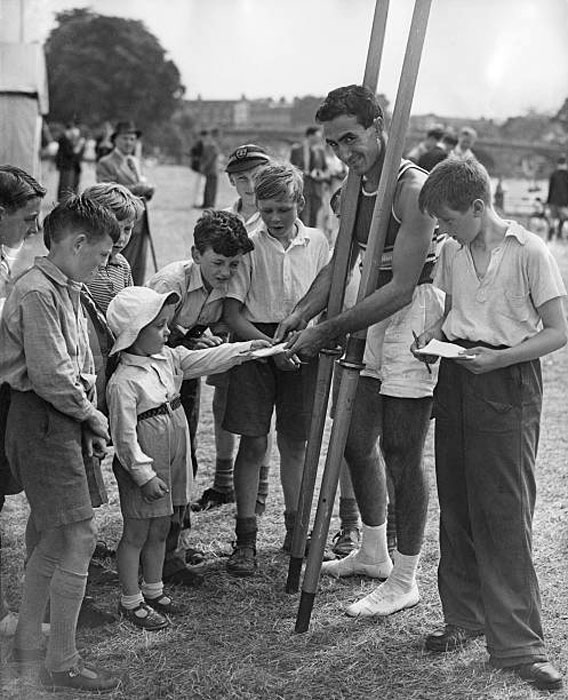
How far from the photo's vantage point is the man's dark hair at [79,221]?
325 centimetres

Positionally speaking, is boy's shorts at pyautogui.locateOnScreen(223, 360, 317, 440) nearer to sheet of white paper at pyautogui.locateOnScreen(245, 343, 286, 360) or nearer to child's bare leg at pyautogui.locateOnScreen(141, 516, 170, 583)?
sheet of white paper at pyautogui.locateOnScreen(245, 343, 286, 360)

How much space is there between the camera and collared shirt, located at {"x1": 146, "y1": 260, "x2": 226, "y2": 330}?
4.30 meters

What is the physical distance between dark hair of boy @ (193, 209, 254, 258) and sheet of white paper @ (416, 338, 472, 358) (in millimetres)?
1085

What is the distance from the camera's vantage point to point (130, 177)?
8906 millimetres

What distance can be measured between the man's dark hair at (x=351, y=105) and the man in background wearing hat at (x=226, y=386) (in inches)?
47.5

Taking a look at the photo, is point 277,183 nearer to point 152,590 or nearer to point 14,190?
point 14,190

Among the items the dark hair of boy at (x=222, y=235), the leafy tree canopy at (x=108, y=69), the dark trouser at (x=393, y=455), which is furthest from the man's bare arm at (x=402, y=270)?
the leafy tree canopy at (x=108, y=69)

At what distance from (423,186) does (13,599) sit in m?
2.34

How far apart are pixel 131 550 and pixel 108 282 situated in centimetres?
116

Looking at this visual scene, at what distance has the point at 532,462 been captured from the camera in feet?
11.5

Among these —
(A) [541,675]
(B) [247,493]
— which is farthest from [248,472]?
(A) [541,675]

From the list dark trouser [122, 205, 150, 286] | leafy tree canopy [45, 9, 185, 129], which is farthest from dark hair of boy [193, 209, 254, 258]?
leafy tree canopy [45, 9, 185, 129]

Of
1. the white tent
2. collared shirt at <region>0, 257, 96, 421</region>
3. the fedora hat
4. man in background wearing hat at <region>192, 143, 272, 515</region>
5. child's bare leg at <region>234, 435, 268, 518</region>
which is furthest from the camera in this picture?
the white tent

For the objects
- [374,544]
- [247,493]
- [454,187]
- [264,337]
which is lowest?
[374,544]
